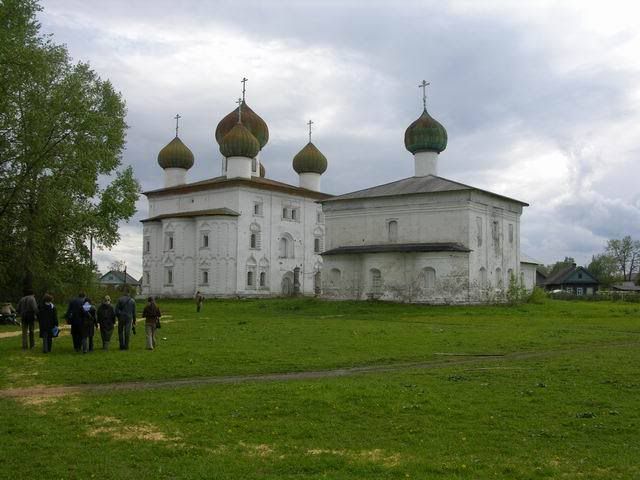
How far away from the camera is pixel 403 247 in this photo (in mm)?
42219

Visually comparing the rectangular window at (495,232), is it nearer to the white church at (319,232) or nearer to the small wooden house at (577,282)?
the white church at (319,232)

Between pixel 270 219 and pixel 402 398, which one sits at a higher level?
pixel 270 219

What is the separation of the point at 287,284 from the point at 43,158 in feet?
102

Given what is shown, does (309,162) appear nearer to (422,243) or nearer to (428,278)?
(422,243)

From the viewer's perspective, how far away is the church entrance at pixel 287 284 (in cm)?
5534

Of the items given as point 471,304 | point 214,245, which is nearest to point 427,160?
point 471,304

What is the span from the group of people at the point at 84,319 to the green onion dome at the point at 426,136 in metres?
32.8

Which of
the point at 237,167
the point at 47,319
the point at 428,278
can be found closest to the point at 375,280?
the point at 428,278

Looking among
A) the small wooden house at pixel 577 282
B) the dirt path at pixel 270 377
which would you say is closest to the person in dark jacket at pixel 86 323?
the dirt path at pixel 270 377

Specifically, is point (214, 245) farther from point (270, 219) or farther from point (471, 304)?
point (471, 304)

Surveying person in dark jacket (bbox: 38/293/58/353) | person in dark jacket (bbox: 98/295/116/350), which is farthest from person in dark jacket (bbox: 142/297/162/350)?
person in dark jacket (bbox: 38/293/58/353)

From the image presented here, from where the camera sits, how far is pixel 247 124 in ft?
196

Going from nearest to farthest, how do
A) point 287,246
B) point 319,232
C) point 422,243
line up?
1. point 422,243
2. point 287,246
3. point 319,232

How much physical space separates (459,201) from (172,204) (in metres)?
24.7
